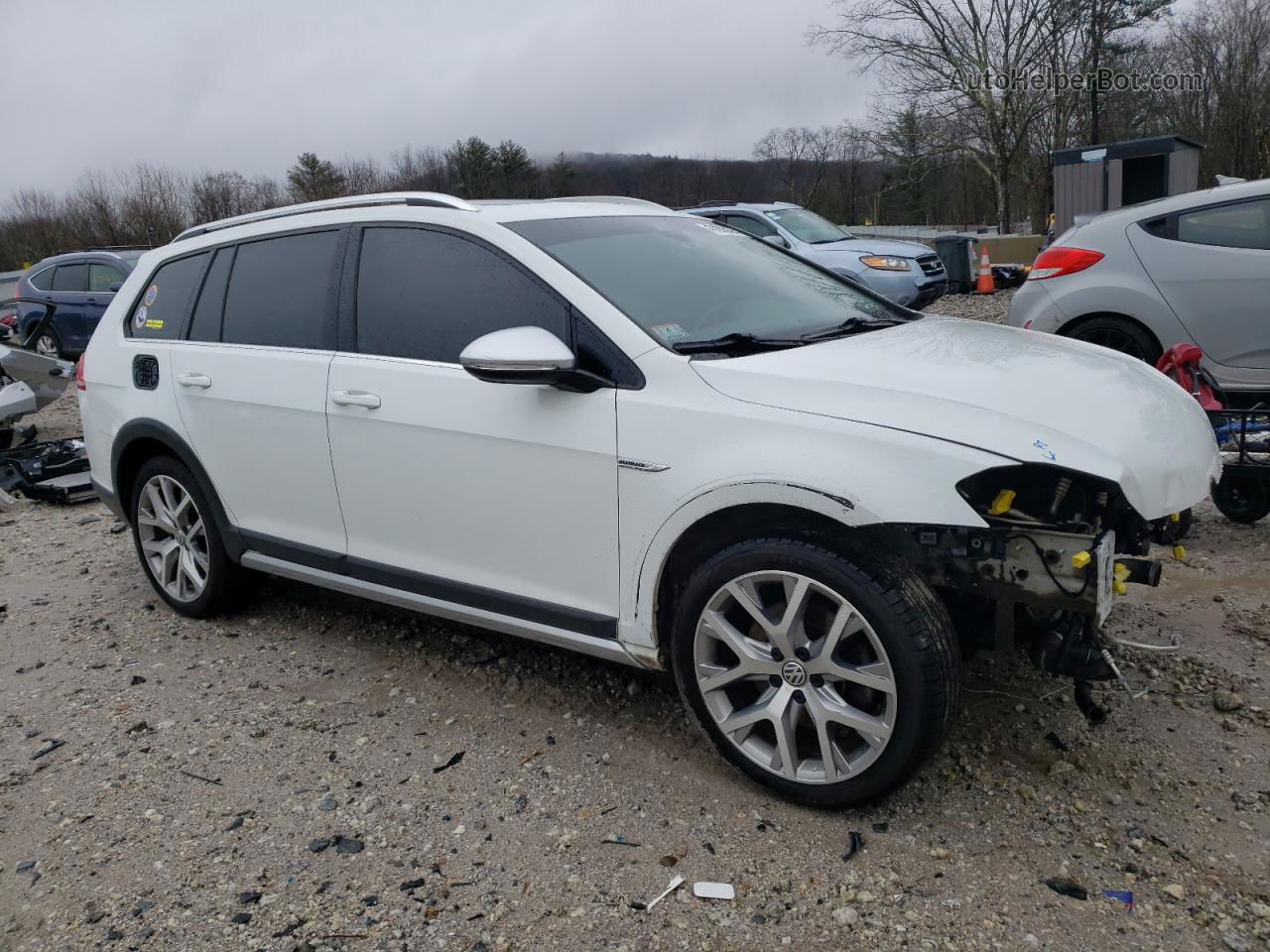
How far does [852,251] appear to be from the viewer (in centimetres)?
1282

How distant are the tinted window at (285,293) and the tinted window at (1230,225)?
550 centimetres

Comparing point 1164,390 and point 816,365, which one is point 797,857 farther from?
point 1164,390

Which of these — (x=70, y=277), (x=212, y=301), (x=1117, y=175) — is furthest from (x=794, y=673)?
(x=1117, y=175)

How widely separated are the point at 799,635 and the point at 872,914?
717 millimetres

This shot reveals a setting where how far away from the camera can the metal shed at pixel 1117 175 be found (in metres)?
16.1

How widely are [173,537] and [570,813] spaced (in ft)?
8.87

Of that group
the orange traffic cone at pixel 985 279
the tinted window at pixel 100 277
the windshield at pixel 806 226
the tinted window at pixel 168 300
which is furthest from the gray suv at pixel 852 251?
the tinted window at pixel 100 277

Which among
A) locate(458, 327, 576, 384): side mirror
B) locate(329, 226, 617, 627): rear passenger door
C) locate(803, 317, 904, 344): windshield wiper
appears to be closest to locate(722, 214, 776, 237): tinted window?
locate(803, 317, 904, 344): windshield wiper

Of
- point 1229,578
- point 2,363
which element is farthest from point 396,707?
point 2,363

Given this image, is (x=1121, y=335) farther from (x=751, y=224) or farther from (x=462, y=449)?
(x=751, y=224)

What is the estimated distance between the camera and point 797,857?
2.73 meters

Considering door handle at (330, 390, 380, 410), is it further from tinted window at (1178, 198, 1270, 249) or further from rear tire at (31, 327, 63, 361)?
rear tire at (31, 327, 63, 361)

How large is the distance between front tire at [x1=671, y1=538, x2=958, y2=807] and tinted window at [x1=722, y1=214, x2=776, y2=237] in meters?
10.8

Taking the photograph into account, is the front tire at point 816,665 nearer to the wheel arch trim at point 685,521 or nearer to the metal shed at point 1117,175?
the wheel arch trim at point 685,521
